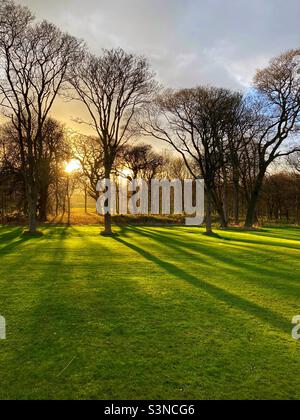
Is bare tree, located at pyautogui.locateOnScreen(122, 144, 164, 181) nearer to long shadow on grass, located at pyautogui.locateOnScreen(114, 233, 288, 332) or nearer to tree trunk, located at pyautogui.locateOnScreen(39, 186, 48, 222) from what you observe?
tree trunk, located at pyautogui.locateOnScreen(39, 186, 48, 222)

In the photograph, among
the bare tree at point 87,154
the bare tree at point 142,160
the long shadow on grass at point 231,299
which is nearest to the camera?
the long shadow on grass at point 231,299

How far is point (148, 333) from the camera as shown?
18.2ft

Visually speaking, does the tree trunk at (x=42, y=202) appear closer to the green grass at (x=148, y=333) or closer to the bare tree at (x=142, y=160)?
the bare tree at (x=142, y=160)

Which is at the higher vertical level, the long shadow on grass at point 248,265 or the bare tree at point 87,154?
the bare tree at point 87,154

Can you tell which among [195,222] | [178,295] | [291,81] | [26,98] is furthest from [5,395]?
[195,222]

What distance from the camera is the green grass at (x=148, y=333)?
4000 millimetres

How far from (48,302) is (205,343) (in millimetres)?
3586

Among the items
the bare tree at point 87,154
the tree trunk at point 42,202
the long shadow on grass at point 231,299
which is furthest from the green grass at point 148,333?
the bare tree at point 87,154

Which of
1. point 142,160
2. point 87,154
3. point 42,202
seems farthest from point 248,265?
point 142,160

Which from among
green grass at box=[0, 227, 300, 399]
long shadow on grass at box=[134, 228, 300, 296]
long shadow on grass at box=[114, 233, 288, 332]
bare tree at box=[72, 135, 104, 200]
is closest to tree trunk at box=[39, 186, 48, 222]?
bare tree at box=[72, 135, 104, 200]

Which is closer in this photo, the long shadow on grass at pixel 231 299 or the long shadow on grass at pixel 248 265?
the long shadow on grass at pixel 231 299

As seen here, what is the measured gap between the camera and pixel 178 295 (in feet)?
25.8
